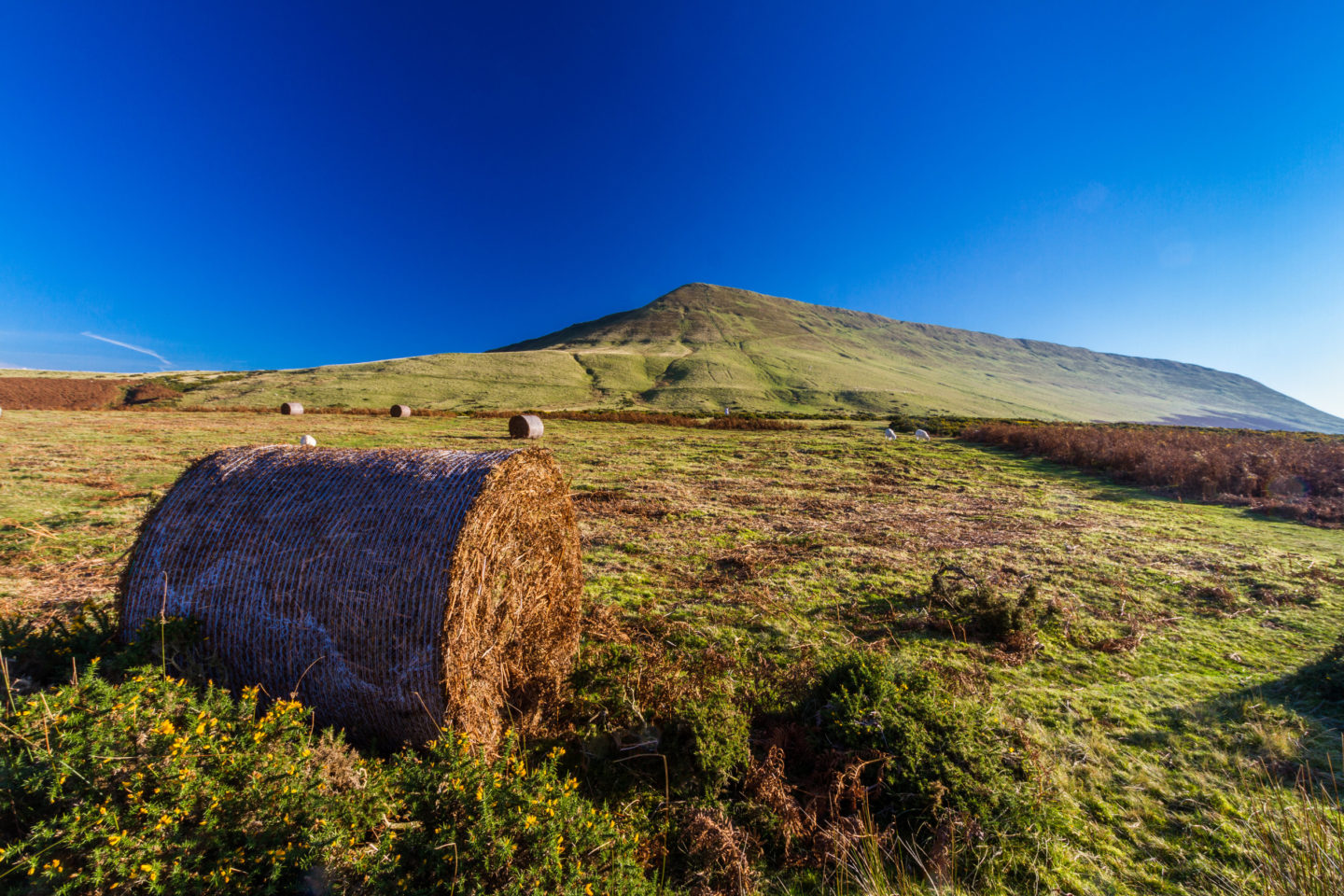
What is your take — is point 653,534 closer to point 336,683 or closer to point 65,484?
point 336,683

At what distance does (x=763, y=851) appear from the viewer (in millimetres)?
3467

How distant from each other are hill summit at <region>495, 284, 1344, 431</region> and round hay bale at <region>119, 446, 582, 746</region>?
213 ft

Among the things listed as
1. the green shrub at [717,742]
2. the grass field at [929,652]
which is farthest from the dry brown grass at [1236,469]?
the green shrub at [717,742]

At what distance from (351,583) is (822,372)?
11071 cm

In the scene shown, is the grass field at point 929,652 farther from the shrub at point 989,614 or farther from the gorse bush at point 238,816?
the gorse bush at point 238,816

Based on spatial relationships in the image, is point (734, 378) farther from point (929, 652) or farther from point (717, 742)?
point (717, 742)

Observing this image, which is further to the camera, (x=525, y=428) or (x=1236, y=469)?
(x=525, y=428)

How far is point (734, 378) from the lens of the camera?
97.3m

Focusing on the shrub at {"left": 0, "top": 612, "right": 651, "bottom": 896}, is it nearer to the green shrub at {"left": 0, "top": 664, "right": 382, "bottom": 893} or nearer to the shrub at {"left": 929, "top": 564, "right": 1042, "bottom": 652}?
the green shrub at {"left": 0, "top": 664, "right": 382, "bottom": 893}

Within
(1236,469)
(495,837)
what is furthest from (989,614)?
(1236,469)

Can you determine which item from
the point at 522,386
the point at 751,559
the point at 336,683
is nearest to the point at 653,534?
the point at 751,559

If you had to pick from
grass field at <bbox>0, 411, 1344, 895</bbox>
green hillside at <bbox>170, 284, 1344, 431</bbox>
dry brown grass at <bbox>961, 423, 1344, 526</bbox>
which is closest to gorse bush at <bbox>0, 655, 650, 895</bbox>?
grass field at <bbox>0, 411, 1344, 895</bbox>

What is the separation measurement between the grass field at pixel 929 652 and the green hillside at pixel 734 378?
5429cm

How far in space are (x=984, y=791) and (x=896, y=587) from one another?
4981mm
